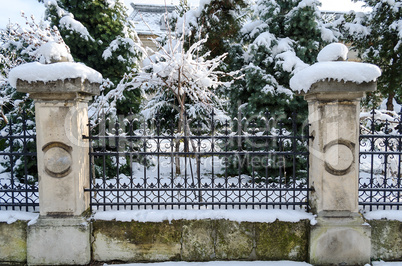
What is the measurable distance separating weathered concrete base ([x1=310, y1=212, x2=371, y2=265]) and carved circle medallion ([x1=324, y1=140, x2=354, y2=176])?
0.52 meters

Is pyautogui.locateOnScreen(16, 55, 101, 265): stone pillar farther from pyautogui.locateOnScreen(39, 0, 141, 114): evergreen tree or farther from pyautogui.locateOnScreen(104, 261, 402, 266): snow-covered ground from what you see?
pyautogui.locateOnScreen(39, 0, 141, 114): evergreen tree

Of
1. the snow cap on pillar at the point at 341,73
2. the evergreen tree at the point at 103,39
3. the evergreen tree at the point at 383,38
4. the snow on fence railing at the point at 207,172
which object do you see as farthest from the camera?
the evergreen tree at the point at 383,38

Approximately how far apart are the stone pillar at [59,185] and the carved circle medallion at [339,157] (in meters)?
2.90

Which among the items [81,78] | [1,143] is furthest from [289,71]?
[1,143]

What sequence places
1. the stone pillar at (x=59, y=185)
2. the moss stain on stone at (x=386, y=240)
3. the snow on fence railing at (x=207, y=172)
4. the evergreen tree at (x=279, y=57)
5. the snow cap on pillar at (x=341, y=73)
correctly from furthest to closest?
the evergreen tree at (x=279, y=57), the snow on fence railing at (x=207, y=172), the moss stain on stone at (x=386, y=240), the stone pillar at (x=59, y=185), the snow cap on pillar at (x=341, y=73)

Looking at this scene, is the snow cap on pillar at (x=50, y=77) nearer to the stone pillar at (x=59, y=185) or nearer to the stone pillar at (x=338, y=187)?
the stone pillar at (x=59, y=185)

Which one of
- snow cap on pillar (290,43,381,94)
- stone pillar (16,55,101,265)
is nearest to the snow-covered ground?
stone pillar (16,55,101,265)

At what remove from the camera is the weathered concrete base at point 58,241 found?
3.13 metres

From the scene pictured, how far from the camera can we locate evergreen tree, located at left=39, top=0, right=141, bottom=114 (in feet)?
23.4

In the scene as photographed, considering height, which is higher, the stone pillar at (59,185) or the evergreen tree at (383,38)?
the evergreen tree at (383,38)

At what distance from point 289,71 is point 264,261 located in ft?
14.6

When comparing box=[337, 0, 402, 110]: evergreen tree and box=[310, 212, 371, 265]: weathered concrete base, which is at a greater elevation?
box=[337, 0, 402, 110]: evergreen tree

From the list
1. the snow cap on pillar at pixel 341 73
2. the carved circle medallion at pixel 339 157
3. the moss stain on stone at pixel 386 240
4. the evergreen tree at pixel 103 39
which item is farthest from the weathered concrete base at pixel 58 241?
the evergreen tree at pixel 103 39

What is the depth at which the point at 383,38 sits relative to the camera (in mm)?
7887
